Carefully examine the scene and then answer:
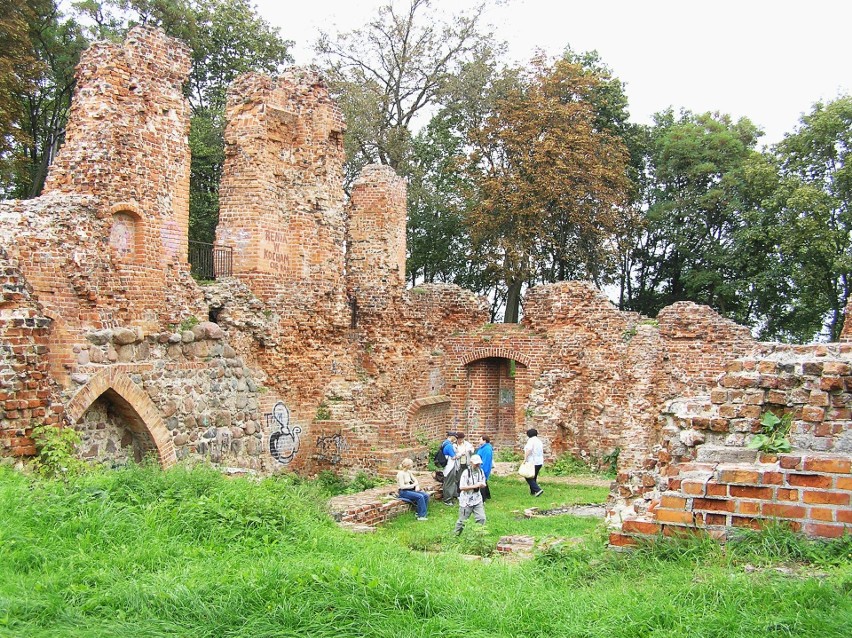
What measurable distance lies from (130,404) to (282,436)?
3.91 m

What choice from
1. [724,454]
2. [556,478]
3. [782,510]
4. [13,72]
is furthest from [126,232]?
[13,72]

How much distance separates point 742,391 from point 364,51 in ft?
90.4

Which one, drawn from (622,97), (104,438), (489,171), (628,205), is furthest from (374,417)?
(622,97)

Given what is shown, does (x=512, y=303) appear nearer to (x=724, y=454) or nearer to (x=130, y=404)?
(x=130, y=404)

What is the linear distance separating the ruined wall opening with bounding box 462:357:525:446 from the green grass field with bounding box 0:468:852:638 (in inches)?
511

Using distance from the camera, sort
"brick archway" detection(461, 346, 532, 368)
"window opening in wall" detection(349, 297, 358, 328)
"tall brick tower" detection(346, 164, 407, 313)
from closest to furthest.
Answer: "window opening in wall" detection(349, 297, 358, 328) < "tall brick tower" detection(346, 164, 407, 313) < "brick archway" detection(461, 346, 532, 368)

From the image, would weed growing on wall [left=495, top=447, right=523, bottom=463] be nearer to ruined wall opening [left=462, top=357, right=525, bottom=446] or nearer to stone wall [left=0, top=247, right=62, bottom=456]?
ruined wall opening [left=462, top=357, right=525, bottom=446]

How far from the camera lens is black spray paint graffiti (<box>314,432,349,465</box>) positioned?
594 inches

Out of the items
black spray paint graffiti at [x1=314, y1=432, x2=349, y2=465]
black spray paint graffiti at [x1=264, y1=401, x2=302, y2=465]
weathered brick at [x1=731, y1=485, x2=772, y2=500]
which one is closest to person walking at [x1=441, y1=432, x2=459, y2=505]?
black spray paint graffiti at [x1=314, y1=432, x2=349, y2=465]

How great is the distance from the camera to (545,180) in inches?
1065

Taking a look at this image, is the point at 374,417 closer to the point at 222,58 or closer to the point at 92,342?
the point at 92,342

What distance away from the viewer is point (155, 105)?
11852 mm

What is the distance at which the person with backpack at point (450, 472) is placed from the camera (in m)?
13.5

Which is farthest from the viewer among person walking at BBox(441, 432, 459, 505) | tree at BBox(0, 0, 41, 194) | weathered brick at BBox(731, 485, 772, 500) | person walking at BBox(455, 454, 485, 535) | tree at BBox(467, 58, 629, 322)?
tree at BBox(467, 58, 629, 322)
